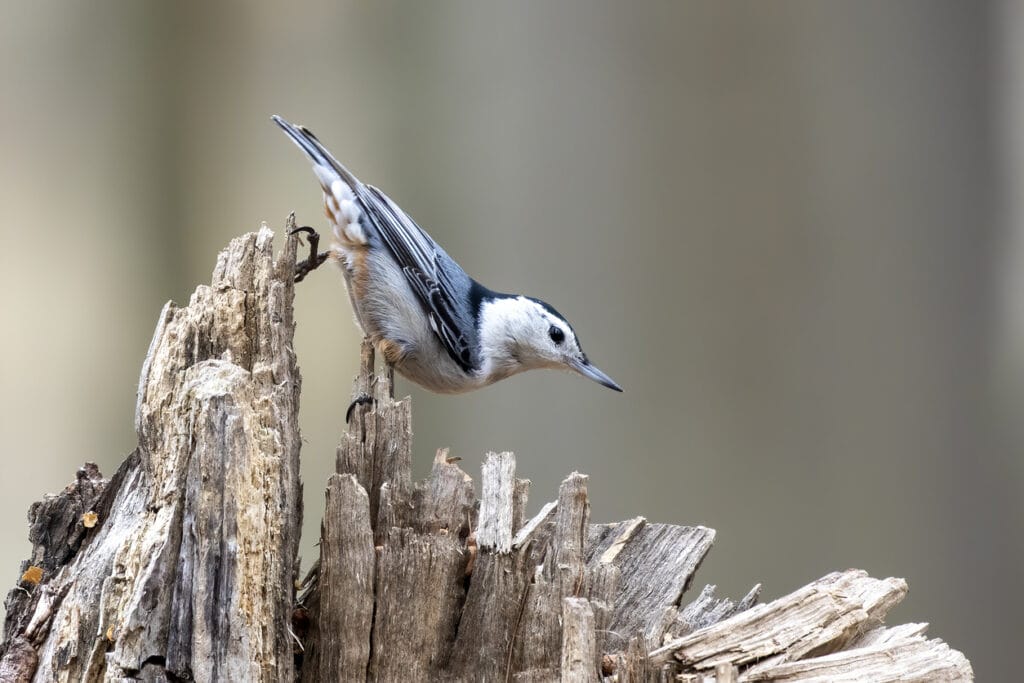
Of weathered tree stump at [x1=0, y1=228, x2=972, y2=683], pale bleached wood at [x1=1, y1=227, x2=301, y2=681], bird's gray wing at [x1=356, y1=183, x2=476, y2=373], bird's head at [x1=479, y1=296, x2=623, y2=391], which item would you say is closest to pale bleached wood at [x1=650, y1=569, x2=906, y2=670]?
weathered tree stump at [x1=0, y1=228, x2=972, y2=683]

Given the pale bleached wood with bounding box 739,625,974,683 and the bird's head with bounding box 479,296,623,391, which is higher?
the bird's head with bounding box 479,296,623,391

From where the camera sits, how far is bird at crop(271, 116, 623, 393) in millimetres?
2139

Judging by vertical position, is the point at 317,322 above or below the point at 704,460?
above

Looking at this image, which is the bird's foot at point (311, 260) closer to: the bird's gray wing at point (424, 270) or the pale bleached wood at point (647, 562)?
the bird's gray wing at point (424, 270)

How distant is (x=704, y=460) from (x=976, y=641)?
1.05m

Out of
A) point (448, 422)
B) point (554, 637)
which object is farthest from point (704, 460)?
point (554, 637)

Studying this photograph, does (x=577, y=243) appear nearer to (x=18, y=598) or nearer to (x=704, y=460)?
(x=704, y=460)

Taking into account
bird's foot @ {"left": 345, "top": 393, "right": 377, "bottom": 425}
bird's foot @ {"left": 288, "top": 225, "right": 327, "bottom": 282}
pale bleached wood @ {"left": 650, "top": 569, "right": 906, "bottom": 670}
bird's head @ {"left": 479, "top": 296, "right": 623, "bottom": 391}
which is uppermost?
bird's foot @ {"left": 288, "top": 225, "right": 327, "bottom": 282}

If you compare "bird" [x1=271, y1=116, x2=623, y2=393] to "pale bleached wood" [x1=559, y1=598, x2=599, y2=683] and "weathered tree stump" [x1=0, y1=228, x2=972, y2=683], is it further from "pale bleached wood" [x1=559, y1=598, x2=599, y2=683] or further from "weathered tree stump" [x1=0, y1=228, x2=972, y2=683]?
"pale bleached wood" [x1=559, y1=598, x2=599, y2=683]

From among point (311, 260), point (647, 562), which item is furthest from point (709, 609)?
point (311, 260)

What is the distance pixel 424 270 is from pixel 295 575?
1019 mm

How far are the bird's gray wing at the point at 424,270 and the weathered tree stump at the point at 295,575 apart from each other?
0.73m

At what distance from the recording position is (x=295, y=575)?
1301 millimetres

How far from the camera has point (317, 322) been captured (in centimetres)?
308
